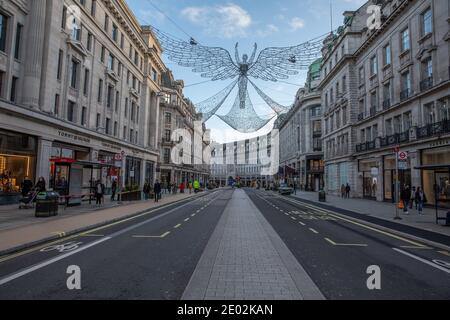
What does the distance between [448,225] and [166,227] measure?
12391mm

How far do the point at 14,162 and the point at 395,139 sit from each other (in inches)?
1224

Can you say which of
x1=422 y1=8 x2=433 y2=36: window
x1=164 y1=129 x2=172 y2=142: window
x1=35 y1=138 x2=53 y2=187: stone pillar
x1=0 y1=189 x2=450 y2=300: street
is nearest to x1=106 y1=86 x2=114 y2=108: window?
x1=35 y1=138 x2=53 y2=187: stone pillar

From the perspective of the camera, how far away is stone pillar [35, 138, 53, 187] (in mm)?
21078

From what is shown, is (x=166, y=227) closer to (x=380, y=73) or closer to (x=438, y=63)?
(x=438, y=63)

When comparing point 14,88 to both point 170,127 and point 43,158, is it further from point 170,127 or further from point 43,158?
point 170,127

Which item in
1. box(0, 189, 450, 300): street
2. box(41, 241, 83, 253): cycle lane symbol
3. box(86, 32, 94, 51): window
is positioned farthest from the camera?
box(86, 32, 94, 51): window

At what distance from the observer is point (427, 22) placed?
24.9 meters

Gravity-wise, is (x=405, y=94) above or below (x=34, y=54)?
below

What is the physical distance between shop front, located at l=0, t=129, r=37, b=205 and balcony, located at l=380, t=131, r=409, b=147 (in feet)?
97.7

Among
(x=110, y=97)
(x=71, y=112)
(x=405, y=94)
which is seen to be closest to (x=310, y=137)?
(x=405, y=94)

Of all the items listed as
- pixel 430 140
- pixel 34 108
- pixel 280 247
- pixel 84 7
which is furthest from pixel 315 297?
pixel 84 7

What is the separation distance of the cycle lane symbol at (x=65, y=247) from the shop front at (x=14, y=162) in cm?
1290

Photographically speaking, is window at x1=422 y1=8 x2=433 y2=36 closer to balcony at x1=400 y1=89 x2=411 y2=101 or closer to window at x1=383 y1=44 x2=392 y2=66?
balcony at x1=400 y1=89 x2=411 y2=101

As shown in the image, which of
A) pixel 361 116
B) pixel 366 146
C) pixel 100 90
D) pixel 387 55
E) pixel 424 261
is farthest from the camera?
pixel 361 116
